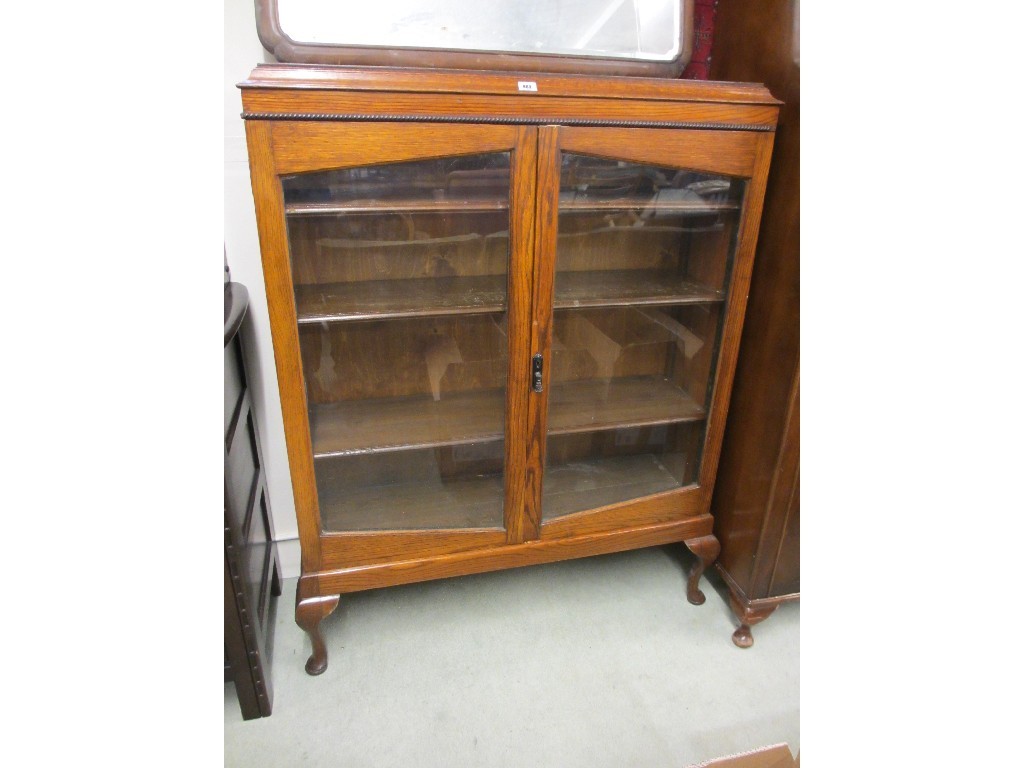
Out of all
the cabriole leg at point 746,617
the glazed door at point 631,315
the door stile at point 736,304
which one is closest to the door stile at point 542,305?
the glazed door at point 631,315

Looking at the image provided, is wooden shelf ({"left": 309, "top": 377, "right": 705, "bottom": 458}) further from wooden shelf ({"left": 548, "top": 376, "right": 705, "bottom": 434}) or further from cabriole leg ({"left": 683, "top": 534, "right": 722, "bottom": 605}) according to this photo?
cabriole leg ({"left": 683, "top": 534, "right": 722, "bottom": 605})

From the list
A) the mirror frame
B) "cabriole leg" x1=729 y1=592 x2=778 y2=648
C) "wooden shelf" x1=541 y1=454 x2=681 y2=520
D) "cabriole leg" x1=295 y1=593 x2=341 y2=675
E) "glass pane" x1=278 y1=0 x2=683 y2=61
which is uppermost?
"glass pane" x1=278 y1=0 x2=683 y2=61

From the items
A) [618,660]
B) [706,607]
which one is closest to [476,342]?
[618,660]

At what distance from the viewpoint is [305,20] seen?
1011mm

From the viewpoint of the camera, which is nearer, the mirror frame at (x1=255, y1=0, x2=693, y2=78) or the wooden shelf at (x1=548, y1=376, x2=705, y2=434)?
the mirror frame at (x1=255, y1=0, x2=693, y2=78)

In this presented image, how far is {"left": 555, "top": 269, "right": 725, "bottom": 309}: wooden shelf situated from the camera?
1.20 meters

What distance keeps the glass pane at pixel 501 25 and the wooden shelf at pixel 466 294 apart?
1.42ft

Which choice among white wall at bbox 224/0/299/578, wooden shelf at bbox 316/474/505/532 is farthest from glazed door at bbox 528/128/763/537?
white wall at bbox 224/0/299/578

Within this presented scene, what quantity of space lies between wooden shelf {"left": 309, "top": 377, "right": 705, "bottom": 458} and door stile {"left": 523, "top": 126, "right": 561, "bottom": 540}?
0.08m

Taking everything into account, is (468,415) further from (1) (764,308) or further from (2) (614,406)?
(1) (764,308)

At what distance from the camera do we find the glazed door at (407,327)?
3.19 feet

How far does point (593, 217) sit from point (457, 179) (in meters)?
0.29

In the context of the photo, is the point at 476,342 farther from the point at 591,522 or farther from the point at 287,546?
the point at 287,546

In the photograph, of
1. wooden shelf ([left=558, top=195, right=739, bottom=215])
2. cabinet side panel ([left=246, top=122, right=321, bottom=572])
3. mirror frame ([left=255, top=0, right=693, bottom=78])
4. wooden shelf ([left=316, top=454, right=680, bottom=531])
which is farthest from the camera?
wooden shelf ([left=316, top=454, right=680, bottom=531])
